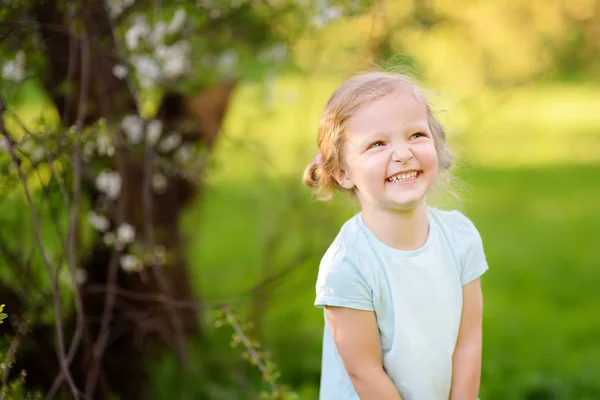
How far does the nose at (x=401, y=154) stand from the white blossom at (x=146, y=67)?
4.44 ft

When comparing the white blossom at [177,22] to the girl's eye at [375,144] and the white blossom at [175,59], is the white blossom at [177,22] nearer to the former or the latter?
the white blossom at [175,59]

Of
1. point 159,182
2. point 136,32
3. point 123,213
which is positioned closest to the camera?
point 136,32

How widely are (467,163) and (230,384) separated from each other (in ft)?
6.27

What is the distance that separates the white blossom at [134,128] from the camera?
3.17m

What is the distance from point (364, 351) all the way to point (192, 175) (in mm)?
→ 1868

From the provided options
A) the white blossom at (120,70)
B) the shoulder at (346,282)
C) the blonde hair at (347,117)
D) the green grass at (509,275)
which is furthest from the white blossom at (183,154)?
the shoulder at (346,282)

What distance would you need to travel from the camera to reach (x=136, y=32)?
296 cm

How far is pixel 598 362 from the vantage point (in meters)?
4.38

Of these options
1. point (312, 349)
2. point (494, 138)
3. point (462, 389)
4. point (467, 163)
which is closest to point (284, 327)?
point (312, 349)

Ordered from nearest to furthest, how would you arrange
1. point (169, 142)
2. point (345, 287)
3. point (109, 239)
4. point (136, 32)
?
point (345, 287)
point (136, 32)
point (109, 239)
point (169, 142)

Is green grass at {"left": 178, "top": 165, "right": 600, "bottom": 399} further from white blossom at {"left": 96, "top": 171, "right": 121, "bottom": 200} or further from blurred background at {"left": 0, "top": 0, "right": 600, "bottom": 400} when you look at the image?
white blossom at {"left": 96, "top": 171, "right": 121, "bottom": 200}

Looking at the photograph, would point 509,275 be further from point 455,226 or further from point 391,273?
point 391,273

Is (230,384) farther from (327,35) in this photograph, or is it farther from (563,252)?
(563,252)

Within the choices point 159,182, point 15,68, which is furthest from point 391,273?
point 159,182
